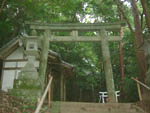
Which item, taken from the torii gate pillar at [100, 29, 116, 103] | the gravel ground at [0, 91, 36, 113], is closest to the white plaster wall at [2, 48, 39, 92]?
the gravel ground at [0, 91, 36, 113]

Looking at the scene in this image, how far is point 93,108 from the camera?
5820mm

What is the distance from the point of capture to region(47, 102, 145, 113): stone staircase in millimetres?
5672

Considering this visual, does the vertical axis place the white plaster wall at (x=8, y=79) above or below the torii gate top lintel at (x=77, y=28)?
below

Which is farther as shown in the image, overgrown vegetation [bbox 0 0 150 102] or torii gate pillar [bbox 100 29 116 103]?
overgrown vegetation [bbox 0 0 150 102]

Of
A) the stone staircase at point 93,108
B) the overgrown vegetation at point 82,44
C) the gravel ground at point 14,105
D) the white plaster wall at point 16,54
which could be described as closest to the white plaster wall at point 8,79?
the white plaster wall at point 16,54

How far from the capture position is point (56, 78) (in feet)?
43.5

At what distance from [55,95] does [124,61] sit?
6259 millimetres

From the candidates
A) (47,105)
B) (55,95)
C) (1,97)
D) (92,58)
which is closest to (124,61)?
(92,58)

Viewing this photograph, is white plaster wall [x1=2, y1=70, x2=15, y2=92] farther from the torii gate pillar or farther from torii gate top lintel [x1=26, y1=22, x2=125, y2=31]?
the torii gate pillar

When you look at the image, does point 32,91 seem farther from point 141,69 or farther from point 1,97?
point 141,69

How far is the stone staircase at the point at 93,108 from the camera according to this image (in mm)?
5672

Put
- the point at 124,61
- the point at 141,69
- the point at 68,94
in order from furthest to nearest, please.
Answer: the point at 68,94
the point at 124,61
the point at 141,69

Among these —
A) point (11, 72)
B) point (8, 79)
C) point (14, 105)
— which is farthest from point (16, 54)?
point (14, 105)

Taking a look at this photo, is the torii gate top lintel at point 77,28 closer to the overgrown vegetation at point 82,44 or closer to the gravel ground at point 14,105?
the overgrown vegetation at point 82,44
